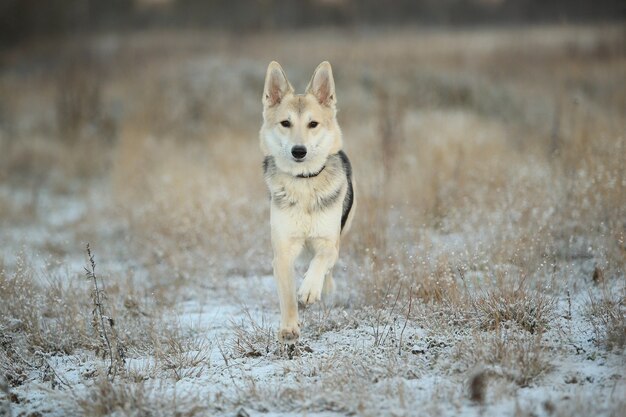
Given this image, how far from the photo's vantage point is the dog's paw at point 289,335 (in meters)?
4.07

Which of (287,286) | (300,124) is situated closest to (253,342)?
(287,286)

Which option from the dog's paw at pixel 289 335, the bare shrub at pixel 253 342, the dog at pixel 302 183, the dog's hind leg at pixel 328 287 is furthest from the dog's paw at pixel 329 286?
the dog's paw at pixel 289 335

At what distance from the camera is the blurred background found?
6293mm

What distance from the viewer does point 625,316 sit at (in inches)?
158

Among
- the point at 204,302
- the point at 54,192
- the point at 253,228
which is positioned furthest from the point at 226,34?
the point at 204,302

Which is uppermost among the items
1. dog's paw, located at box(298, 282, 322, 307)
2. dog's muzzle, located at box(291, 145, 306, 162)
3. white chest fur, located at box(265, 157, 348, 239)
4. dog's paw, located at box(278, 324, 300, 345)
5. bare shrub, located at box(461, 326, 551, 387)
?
dog's muzzle, located at box(291, 145, 306, 162)

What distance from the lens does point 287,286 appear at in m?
4.23

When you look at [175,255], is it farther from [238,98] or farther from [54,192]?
[238,98]

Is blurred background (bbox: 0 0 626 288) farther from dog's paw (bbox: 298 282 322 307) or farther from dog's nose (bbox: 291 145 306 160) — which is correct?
dog's nose (bbox: 291 145 306 160)

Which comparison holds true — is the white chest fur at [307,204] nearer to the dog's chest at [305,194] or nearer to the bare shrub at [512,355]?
the dog's chest at [305,194]

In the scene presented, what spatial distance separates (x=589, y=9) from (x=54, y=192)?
1529cm

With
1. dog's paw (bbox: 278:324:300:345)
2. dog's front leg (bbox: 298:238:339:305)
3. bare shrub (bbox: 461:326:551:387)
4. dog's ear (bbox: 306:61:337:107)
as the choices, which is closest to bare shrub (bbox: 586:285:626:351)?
bare shrub (bbox: 461:326:551:387)

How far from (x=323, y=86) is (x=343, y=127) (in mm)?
7775

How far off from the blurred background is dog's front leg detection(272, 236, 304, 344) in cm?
A: 100
